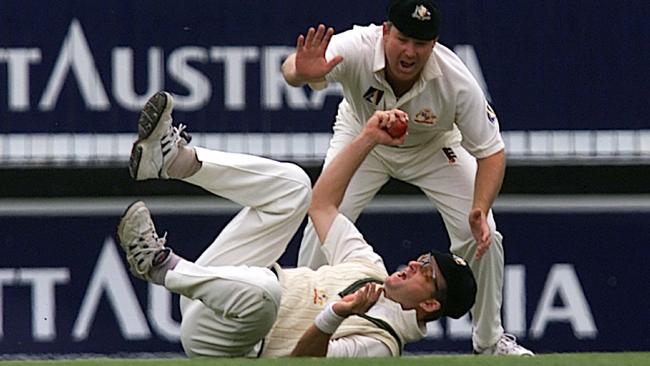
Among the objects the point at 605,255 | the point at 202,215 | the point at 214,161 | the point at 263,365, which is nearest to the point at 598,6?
the point at 605,255

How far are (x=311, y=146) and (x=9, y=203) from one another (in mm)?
1456

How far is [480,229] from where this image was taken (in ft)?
28.8

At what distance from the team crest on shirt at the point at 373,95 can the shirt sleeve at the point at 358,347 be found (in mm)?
1352

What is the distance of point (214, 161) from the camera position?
26.9 ft

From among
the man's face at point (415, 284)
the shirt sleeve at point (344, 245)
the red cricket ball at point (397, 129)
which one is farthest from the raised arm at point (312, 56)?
the man's face at point (415, 284)

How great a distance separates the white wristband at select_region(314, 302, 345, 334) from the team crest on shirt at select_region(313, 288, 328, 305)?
0.38 meters

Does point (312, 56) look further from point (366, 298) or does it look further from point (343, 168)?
point (366, 298)

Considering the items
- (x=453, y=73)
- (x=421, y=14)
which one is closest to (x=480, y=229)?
(x=453, y=73)

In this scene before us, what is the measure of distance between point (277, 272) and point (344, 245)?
321 mm

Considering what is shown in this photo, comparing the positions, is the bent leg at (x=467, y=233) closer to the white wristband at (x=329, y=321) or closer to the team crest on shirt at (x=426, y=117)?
the team crest on shirt at (x=426, y=117)

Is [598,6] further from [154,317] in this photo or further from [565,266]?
[154,317]

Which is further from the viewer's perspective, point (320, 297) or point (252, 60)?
point (252, 60)

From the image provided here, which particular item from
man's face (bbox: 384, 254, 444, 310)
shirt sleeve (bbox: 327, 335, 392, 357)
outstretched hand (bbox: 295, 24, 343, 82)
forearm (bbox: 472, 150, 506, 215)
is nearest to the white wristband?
shirt sleeve (bbox: 327, 335, 392, 357)

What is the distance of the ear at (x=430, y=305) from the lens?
311 inches
